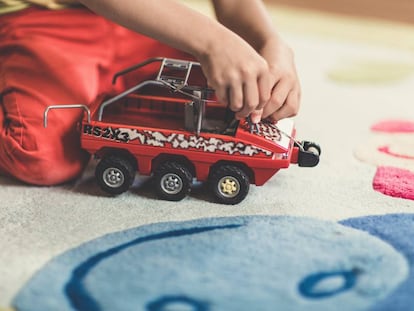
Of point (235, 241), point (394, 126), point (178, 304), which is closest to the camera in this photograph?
point (178, 304)

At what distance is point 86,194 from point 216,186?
17 cm

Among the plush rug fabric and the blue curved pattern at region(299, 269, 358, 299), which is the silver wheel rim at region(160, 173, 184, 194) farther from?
the blue curved pattern at region(299, 269, 358, 299)

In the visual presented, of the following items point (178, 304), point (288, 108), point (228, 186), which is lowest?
point (178, 304)

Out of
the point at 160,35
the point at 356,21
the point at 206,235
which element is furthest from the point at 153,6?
the point at 356,21

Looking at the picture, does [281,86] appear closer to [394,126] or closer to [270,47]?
[270,47]

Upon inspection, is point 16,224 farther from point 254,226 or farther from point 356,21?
point 356,21

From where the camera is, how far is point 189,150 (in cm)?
84

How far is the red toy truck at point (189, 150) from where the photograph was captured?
0.83m

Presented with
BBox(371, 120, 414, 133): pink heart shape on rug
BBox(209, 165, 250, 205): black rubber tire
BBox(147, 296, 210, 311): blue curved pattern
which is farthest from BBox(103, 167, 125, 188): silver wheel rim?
BBox(371, 120, 414, 133): pink heart shape on rug

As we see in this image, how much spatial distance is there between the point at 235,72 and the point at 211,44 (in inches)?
1.8

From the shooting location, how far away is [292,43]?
1.56 meters

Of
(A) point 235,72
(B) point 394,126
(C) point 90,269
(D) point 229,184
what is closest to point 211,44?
(A) point 235,72

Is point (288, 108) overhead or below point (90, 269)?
overhead

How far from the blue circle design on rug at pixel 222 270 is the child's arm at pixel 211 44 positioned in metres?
0.15
